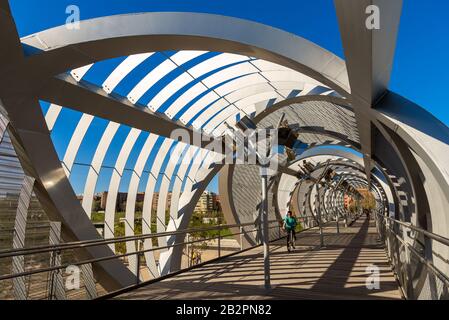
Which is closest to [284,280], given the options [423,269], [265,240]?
[265,240]

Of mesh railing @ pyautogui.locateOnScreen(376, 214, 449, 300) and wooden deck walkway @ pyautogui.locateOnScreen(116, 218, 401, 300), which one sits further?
wooden deck walkway @ pyautogui.locateOnScreen(116, 218, 401, 300)

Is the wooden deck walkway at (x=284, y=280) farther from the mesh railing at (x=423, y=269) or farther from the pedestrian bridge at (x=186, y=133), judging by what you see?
the mesh railing at (x=423, y=269)

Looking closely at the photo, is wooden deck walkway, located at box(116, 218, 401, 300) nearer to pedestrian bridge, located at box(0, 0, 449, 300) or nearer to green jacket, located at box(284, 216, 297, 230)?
pedestrian bridge, located at box(0, 0, 449, 300)

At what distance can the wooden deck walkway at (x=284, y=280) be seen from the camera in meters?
5.75

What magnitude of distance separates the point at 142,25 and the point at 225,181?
1272 cm

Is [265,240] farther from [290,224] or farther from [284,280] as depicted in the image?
[290,224]

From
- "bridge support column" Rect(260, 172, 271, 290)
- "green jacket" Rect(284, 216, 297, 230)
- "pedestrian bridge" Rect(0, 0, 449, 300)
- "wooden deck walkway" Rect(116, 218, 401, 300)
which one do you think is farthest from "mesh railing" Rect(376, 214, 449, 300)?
"green jacket" Rect(284, 216, 297, 230)

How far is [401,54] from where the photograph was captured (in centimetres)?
538

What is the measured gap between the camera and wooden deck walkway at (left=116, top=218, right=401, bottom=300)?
5745mm

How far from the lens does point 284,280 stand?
707 cm

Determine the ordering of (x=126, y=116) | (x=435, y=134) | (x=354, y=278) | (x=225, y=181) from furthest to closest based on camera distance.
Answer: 1. (x=225, y=181)
2. (x=126, y=116)
3. (x=354, y=278)
4. (x=435, y=134)

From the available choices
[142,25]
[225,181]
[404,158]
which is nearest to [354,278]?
[404,158]

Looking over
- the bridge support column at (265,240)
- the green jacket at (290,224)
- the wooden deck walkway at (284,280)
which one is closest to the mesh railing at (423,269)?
the wooden deck walkway at (284,280)
